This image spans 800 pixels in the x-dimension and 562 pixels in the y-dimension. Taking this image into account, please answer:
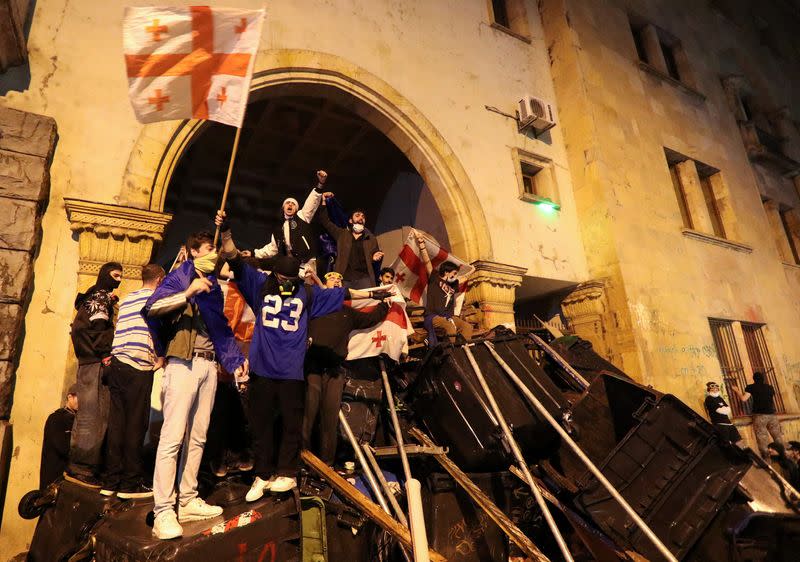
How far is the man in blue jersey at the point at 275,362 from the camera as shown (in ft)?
10.6

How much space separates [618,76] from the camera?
411 inches

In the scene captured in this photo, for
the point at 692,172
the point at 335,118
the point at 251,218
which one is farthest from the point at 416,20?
the point at 692,172

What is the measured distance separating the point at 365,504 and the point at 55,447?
118 inches

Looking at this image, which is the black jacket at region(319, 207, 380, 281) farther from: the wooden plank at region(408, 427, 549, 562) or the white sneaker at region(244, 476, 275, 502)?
the white sneaker at region(244, 476, 275, 502)

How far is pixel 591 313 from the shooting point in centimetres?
859

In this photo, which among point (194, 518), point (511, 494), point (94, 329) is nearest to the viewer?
point (194, 518)

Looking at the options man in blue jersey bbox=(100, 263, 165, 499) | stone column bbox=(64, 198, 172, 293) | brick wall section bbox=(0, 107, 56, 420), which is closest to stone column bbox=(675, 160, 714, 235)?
stone column bbox=(64, 198, 172, 293)

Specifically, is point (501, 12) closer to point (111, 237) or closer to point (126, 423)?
point (111, 237)

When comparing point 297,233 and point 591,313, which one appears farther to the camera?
point 591,313

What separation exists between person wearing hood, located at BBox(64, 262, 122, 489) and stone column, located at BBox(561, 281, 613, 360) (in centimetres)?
788

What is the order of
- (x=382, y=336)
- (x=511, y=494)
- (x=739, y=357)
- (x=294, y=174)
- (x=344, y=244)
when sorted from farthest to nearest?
(x=294, y=174) → (x=739, y=357) → (x=344, y=244) → (x=382, y=336) → (x=511, y=494)

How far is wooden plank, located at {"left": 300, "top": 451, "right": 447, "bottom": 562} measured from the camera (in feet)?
9.46

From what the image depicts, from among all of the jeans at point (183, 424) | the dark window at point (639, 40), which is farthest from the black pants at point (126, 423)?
the dark window at point (639, 40)

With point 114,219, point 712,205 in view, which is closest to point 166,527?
point 114,219
